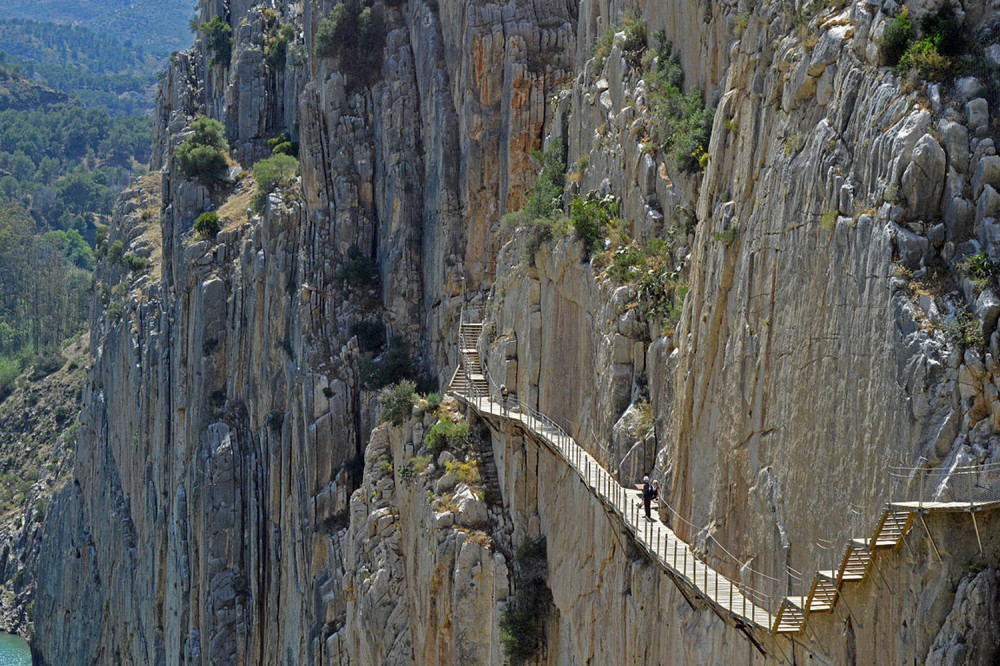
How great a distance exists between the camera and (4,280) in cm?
13088

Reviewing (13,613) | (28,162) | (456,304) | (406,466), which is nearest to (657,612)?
(406,466)

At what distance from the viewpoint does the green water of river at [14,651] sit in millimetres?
90838

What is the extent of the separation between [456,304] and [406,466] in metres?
8.88

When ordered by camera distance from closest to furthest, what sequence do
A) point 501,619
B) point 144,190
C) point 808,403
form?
point 808,403, point 501,619, point 144,190

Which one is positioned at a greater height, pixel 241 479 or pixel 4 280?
pixel 4 280

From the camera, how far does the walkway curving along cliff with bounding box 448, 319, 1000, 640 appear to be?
1741cm

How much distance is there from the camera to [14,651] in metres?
92.4

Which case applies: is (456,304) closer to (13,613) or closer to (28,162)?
(13,613)

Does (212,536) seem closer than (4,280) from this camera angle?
Yes

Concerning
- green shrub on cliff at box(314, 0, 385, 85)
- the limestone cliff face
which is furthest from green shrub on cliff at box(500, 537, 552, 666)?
green shrub on cliff at box(314, 0, 385, 85)

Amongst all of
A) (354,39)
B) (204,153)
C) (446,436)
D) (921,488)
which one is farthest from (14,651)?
(921,488)

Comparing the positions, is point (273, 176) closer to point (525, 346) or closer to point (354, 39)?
point (354, 39)

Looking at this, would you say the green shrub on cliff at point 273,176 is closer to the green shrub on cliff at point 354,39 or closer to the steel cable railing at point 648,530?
the green shrub on cliff at point 354,39

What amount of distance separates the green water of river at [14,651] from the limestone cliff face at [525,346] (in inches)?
217
